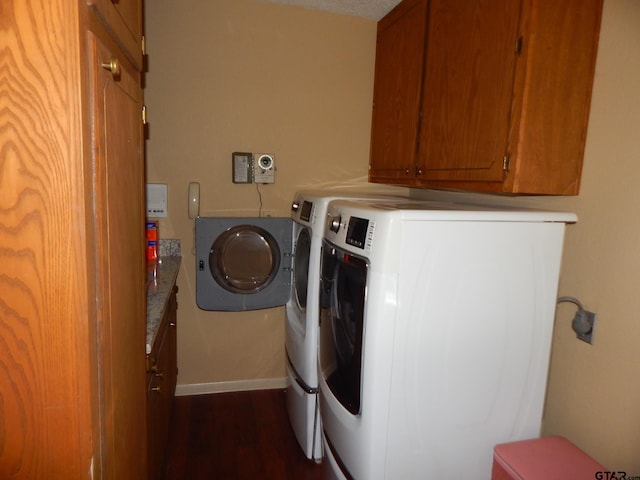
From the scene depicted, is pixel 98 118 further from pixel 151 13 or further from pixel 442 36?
Answer: pixel 151 13

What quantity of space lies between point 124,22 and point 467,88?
1.34 metres

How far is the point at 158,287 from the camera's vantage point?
1.94 meters

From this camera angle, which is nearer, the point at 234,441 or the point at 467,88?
the point at 467,88

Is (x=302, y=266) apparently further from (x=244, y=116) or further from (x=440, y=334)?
(x=440, y=334)

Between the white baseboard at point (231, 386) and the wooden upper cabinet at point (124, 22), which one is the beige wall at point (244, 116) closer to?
the white baseboard at point (231, 386)

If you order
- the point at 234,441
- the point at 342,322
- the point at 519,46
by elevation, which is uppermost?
the point at 519,46

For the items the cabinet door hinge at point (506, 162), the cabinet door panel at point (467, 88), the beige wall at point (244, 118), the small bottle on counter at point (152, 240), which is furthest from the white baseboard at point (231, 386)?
the cabinet door hinge at point (506, 162)

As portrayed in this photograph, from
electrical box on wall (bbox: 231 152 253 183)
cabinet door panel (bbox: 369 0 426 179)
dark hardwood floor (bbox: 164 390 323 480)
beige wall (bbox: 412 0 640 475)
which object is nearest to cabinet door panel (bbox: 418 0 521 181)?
cabinet door panel (bbox: 369 0 426 179)

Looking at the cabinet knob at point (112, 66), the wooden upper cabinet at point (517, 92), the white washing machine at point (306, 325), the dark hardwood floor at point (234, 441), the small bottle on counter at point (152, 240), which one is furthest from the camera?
the small bottle on counter at point (152, 240)

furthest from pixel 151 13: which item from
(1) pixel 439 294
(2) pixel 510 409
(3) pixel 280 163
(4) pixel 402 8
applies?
(2) pixel 510 409

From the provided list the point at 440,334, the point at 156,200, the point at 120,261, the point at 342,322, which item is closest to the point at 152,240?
the point at 156,200

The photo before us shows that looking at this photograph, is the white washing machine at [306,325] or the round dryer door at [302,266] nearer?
the white washing machine at [306,325]

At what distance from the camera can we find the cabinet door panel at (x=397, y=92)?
→ 2.19 metres

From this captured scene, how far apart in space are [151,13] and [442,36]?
1654mm
